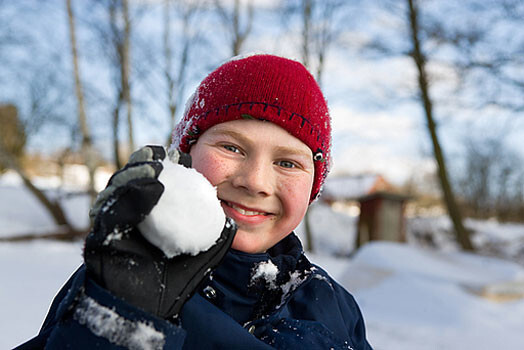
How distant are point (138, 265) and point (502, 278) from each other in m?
5.35

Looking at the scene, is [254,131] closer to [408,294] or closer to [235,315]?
[235,315]

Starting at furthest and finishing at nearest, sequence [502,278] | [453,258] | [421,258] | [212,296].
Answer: [453,258] < [421,258] < [502,278] < [212,296]

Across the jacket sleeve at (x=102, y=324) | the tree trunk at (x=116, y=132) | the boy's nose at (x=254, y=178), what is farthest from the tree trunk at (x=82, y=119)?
the jacket sleeve at (x=102, y=324)

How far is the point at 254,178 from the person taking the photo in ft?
3.28

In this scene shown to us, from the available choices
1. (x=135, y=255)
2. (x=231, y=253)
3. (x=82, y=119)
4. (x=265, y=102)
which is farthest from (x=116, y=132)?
(x=135, y=255)

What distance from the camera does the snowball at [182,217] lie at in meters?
0.68

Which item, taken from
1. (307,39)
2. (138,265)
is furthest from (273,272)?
(307,39)

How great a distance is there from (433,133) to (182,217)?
8.88 m

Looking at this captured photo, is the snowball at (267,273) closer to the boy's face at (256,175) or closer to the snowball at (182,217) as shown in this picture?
the boy's face at (256,175)

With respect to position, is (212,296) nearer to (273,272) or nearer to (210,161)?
(273,272)

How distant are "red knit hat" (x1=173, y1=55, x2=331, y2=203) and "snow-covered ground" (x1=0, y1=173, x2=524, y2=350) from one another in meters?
2.33

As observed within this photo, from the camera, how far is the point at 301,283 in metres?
1.13

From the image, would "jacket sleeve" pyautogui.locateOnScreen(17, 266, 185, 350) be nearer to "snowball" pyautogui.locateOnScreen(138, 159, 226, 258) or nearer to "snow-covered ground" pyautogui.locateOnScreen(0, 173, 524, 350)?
"snowball" pyautogui.locateOnScreen(138, 159, 226, 258)

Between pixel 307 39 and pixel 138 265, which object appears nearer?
pixel 138 265
